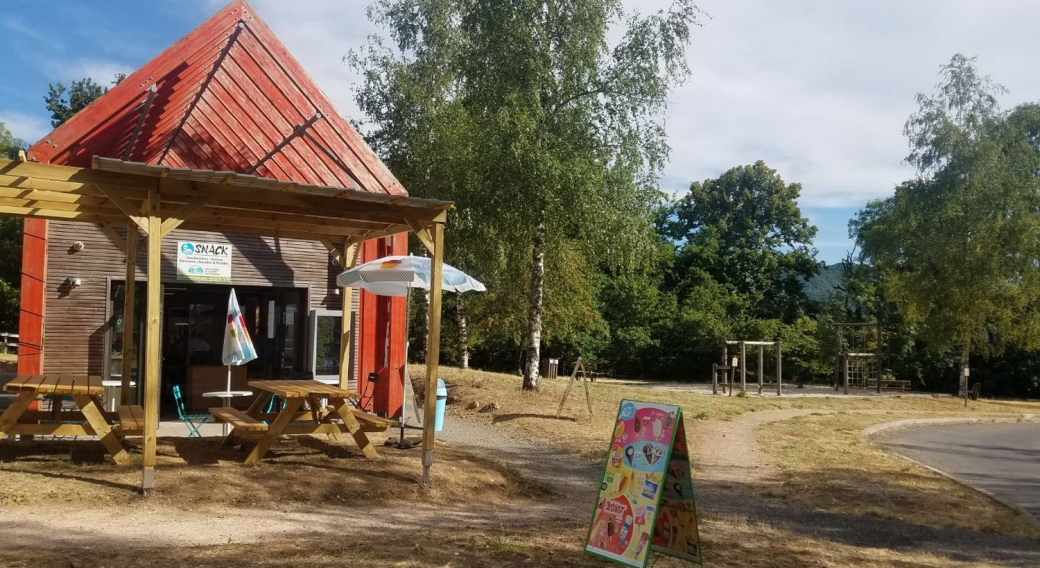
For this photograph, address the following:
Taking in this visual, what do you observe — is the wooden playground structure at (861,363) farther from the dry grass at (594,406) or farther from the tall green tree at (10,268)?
the tall green tree at (10,268)

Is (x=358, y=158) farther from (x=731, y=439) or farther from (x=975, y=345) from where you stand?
(x=975, y=345)

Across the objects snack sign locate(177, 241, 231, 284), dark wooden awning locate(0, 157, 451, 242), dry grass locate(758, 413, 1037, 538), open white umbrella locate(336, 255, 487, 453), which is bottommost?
dry grass locate(758, 413, 1037, 538)

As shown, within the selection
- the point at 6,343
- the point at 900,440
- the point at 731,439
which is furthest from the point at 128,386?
the point at 6,343

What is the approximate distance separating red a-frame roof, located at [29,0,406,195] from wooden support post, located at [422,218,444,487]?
4278 mm

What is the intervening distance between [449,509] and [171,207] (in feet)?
16.6

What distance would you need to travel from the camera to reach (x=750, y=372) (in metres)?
34.1

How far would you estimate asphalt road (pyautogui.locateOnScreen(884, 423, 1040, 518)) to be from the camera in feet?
38.1

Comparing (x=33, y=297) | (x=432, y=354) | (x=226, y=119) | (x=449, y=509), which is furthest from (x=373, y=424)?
(x=33, y=297)

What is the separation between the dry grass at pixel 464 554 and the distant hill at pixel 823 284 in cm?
4199

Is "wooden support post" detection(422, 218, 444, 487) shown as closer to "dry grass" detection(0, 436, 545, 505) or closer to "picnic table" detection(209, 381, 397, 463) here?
"dry grass" detection(0, 436, 545, 505)

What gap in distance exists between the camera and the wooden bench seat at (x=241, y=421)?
866cm

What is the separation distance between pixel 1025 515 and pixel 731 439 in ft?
18.1

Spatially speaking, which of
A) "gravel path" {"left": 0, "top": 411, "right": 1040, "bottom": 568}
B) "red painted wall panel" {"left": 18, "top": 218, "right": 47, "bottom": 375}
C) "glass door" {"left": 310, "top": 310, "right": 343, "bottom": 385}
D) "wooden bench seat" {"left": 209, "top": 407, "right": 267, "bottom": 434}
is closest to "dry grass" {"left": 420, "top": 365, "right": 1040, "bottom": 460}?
"gravel path" {"left": 0, "top": 411, "right": 1040, "bottom": 568}

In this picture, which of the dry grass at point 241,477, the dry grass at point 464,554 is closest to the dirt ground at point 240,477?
the dry grass at point 241,477
